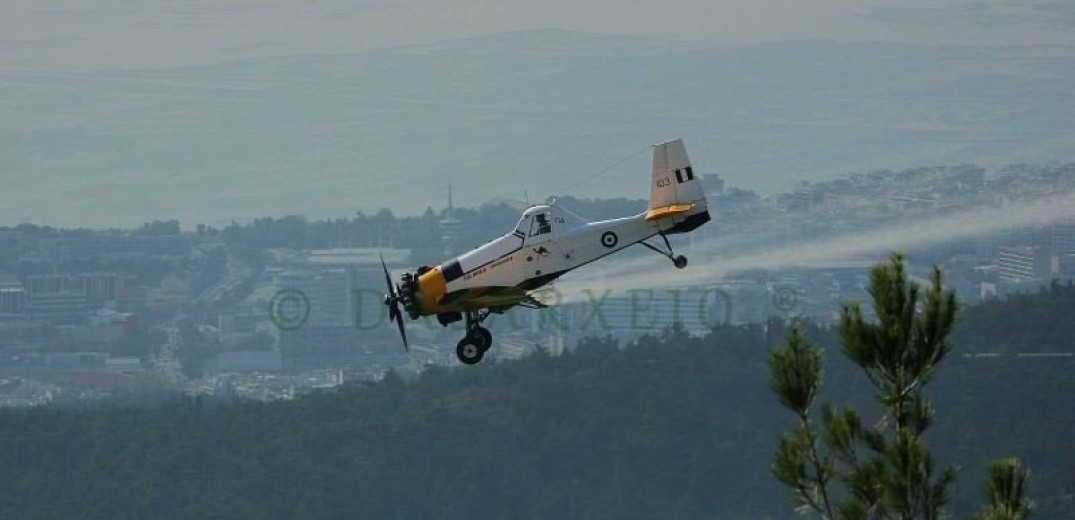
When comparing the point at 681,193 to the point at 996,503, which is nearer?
the point at 996,503

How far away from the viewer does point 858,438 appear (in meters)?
51.5

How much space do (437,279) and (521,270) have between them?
2059mm

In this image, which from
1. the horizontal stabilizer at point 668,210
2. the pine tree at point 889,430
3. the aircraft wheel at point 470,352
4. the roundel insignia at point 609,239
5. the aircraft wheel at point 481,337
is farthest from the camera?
the aircraft wheel at point 481,337

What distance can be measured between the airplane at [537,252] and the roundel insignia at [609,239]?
0.07 ft

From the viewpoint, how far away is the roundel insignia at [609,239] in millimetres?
71438

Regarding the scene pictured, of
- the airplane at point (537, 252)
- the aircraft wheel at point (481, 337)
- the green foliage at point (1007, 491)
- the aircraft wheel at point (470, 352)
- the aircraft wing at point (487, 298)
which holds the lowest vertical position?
the green foliage at point (1007, 491)

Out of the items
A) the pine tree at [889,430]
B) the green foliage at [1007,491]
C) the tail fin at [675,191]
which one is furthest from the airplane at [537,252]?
the green foliage at [1007,491]

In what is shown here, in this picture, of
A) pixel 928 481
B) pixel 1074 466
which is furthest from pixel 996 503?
pixel 1074 466

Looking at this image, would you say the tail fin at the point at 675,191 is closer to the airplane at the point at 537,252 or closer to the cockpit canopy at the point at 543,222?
the airplane at the point at 537,252

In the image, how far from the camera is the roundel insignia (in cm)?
7144

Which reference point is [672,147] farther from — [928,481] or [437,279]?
[928,481]

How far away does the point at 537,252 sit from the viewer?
236 feet

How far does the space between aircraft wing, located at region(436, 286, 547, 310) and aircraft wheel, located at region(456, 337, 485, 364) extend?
776 millimetres

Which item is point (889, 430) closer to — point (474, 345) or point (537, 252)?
point (537, 252)
